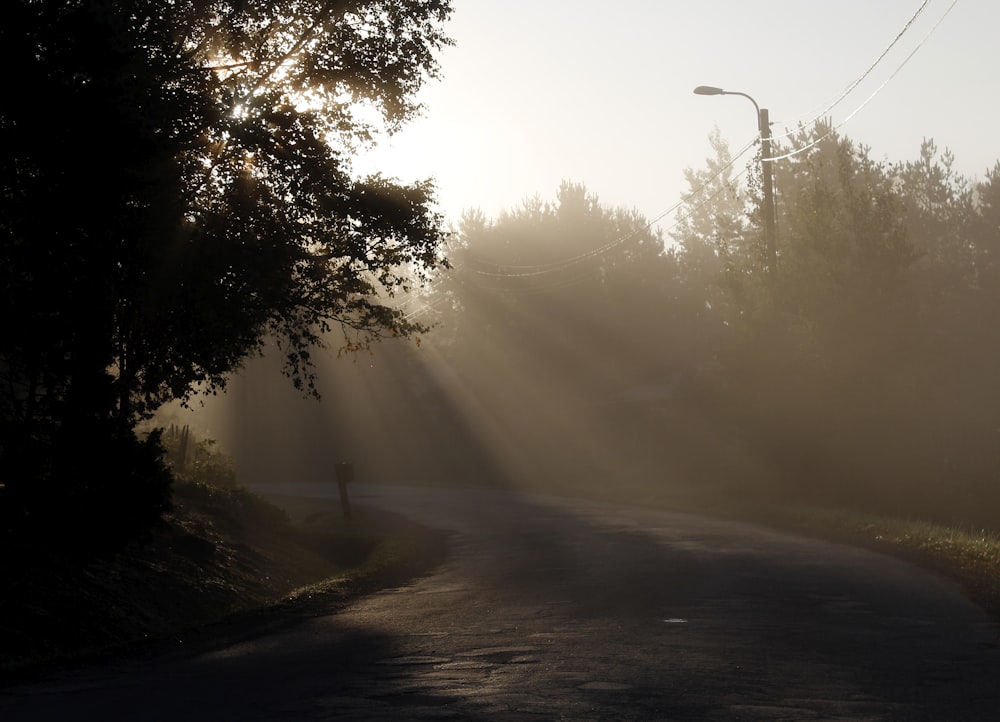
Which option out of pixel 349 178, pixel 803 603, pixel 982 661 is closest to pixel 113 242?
pixel 349 178

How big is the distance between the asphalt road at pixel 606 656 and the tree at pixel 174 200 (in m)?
4.33

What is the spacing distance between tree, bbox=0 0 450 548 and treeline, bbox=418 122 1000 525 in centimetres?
1548

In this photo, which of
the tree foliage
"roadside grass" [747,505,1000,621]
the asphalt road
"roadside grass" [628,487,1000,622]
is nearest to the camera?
the asphalt road

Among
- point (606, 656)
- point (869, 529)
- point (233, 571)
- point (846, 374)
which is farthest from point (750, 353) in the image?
point (606, 656)

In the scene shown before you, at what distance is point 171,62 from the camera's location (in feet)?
54.5

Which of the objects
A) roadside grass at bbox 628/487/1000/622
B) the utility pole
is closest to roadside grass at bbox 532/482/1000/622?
roadside grass at bbox 628/487/1000/622

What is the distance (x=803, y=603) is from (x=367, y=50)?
38.1ft

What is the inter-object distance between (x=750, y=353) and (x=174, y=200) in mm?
20399

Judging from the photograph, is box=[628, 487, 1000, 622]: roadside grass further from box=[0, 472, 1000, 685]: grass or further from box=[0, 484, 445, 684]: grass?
box=[0, 484, 445, 684]: grass

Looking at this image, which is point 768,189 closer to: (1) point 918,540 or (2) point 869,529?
(2) point 869,529

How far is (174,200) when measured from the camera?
1714cm

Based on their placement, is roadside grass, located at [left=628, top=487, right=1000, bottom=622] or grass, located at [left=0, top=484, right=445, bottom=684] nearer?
grass, located at [left=0, top=484, right=445, bottom=684]

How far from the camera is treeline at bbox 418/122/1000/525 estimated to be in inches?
1239

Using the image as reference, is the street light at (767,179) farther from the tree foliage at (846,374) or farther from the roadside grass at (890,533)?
the roadside grass at (890,533)
